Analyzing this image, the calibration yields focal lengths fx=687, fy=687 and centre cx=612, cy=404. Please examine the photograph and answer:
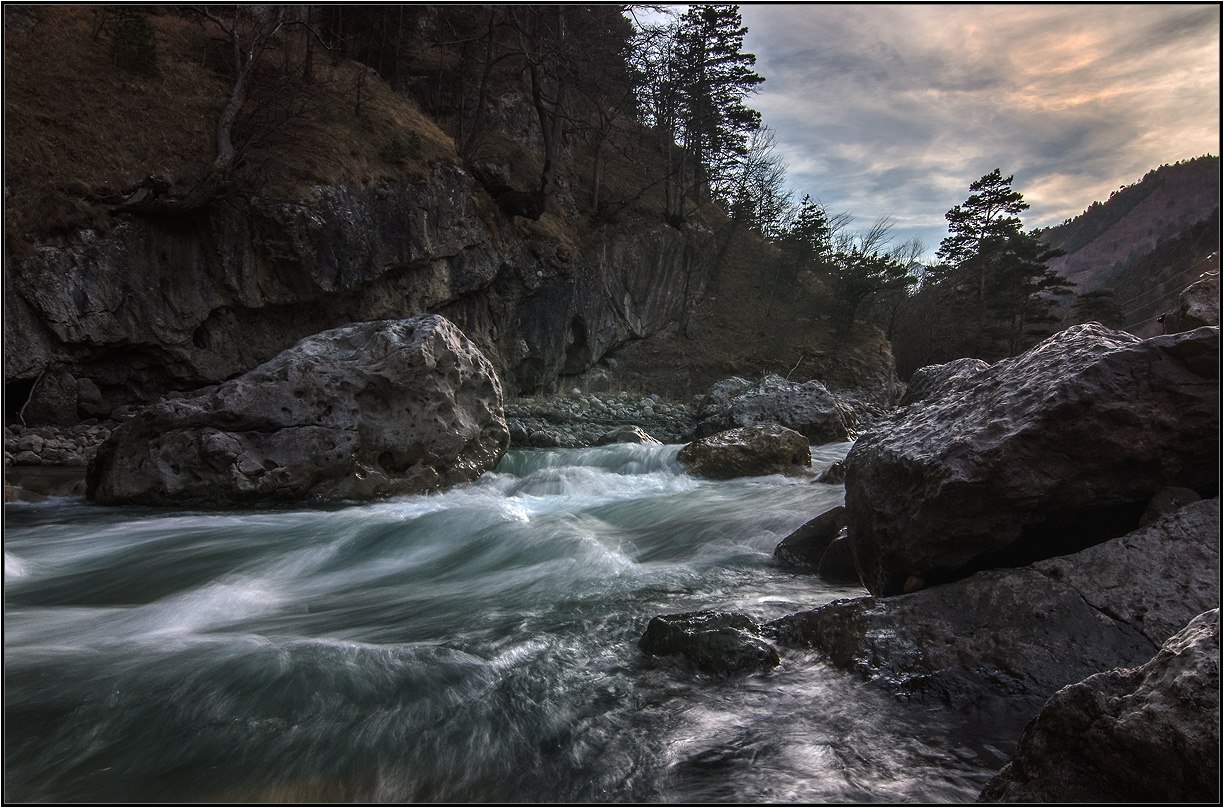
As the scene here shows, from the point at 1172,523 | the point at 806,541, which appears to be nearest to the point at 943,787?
the point at 1172,523

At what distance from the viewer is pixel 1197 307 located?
511 cm

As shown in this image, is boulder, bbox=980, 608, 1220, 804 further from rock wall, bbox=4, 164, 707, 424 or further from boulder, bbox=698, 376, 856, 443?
rock wall, bbox=4, 164, 707, 424

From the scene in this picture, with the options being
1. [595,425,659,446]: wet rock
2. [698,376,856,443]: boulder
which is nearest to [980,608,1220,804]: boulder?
[595,425,659,446]: wet rock

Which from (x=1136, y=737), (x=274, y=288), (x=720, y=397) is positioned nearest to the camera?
(x=1136, y=737)

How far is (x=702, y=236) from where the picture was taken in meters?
29.1

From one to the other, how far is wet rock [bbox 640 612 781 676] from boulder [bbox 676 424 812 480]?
7.06 metres

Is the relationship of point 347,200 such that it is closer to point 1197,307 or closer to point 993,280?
point 1197,307

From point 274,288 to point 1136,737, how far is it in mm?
16028

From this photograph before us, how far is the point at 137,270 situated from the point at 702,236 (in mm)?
20956

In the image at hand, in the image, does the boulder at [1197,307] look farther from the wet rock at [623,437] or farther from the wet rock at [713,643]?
the wet rock at [623,437]

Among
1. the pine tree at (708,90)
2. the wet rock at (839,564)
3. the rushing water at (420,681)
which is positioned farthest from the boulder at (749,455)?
the pine tree at (708,90)

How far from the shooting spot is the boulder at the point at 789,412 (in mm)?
15953

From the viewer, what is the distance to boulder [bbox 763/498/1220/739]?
3.23m

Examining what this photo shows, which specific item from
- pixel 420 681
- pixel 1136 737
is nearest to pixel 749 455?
pixel 420 681
